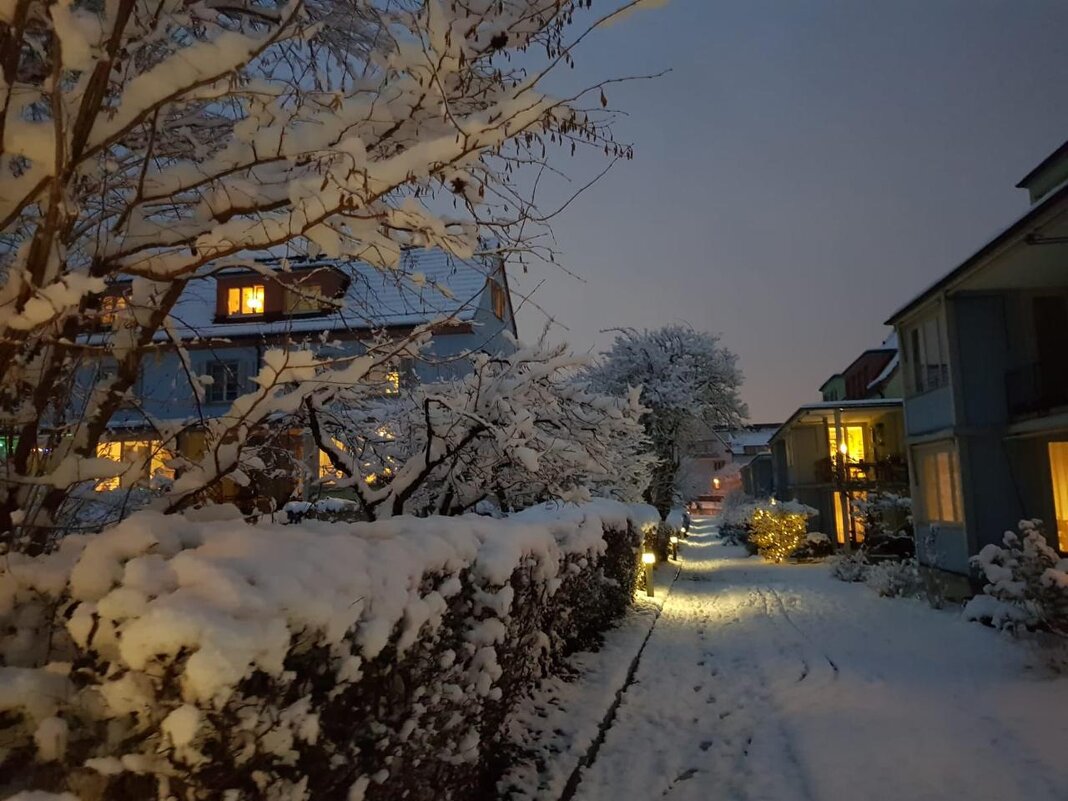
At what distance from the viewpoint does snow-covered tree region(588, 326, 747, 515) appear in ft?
91.4

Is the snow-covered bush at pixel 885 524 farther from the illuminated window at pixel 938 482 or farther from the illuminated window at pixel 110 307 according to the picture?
the illuminated window at pixel 110 307

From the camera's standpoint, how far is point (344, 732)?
9.02 feet

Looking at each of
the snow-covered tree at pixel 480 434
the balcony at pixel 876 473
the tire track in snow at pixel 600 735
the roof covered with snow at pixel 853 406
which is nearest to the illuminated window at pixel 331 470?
the snow-covered tree at pixel 480 434

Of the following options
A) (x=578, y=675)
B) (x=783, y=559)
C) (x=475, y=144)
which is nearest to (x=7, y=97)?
(x=475, y=144)

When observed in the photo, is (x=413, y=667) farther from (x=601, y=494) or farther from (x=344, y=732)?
(x=601, y=494)

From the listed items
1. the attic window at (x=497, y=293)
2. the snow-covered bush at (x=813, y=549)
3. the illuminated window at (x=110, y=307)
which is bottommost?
the snow-covered bush at (x=813, y=549)

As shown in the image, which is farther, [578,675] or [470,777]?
[578,675]

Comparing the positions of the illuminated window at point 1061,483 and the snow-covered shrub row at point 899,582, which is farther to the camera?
the snow-covered shrub row at point 899,582

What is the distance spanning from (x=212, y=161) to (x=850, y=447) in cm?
2985

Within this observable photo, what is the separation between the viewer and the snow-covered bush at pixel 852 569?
18.2 metres

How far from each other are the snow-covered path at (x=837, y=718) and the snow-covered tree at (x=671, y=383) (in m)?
15.6

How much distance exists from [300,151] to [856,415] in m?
28.7

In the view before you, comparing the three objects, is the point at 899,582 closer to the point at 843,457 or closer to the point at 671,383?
the point at 843,457

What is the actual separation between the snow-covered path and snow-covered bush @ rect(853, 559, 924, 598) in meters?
2.87
